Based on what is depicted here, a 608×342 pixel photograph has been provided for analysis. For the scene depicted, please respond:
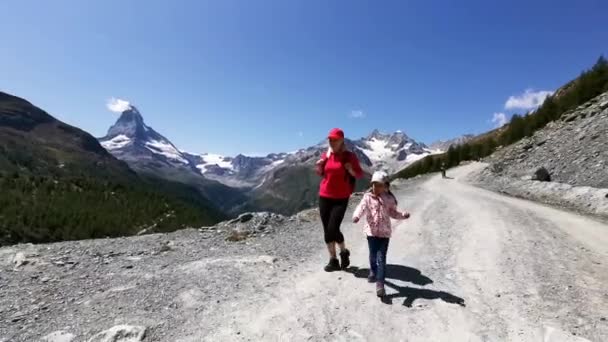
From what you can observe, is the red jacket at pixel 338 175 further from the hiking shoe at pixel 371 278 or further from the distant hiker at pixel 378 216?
the hiking shoe at pixel 371 278

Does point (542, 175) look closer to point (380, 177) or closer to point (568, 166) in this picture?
point (568, 166)

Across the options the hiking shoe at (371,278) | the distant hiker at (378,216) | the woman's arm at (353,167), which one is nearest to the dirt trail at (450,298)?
the hiking shoe at (371,278)

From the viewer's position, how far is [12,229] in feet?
450

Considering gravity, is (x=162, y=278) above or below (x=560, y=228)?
below

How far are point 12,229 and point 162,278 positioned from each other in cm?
16843

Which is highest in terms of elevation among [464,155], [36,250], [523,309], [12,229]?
[464,155]

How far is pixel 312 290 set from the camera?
26.8 feet

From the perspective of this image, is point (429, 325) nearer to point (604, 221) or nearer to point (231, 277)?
point (231, 277)

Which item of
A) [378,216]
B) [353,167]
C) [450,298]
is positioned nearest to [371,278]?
[378,216]

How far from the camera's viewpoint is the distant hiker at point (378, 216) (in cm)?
812

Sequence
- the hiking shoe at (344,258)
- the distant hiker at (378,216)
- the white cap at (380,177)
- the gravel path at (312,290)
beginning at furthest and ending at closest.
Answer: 1. the hiking shoe at (344,258)
2. the white cap at (380,177)
3. the distant hiker at (378,216)
4. the gravel path at (312,290)

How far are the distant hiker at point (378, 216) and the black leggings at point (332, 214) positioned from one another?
786 millimetres

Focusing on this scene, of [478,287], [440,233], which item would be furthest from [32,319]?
[440,233]

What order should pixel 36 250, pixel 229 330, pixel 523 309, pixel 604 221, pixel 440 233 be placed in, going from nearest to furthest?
pixel 229 330
pixel 523 309
pixel 36 250
pixel 440 233
pixel 604 221
